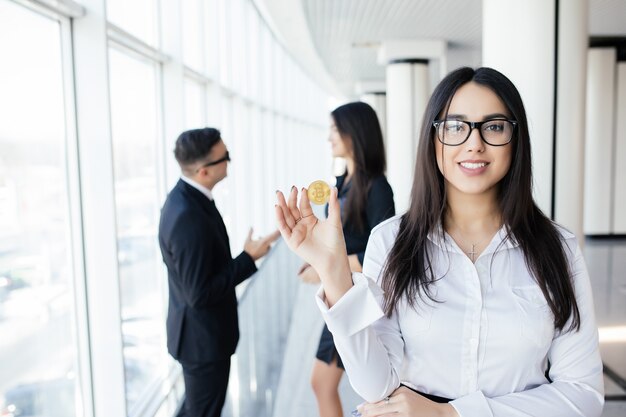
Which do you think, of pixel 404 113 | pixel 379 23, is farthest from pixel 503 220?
pixel 404 113

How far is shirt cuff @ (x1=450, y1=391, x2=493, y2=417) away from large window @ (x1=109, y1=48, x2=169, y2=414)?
2.57 metres

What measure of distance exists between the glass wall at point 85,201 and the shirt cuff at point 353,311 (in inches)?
60.5

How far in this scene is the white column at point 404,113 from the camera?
39.2 feet

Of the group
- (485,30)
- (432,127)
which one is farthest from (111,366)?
(485,30)

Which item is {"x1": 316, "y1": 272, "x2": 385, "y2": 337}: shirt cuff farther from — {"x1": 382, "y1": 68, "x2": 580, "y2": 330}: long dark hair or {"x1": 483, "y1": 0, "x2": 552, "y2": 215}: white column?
{"x1": 483, "y1": 0, "x2": 552, "y2": 215}: white column

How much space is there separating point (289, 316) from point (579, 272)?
4.77m

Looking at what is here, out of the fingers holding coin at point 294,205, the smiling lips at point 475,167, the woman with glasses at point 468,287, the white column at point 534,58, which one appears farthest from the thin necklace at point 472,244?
the white column at point 534,58

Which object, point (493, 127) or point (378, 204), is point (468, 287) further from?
point (378, 204)

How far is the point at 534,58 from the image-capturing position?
10.4ft

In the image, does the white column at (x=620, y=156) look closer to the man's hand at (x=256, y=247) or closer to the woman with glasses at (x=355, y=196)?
the woman with glasses at (x=355, y=196)

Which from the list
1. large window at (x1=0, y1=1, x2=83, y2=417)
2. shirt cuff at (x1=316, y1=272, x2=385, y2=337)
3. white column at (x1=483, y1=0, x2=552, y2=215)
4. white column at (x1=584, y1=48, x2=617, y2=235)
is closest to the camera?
shirt cuff at (x1=316, y1=272, x2=385, y2=337)

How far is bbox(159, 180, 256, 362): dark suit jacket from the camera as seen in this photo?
2.35 m

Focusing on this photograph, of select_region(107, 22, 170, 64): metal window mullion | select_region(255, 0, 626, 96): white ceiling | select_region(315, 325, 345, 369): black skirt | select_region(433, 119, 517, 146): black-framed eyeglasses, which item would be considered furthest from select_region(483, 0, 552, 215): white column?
select_region(255, 0, 626, 96): white ceiling

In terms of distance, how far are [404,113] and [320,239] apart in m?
11.5
